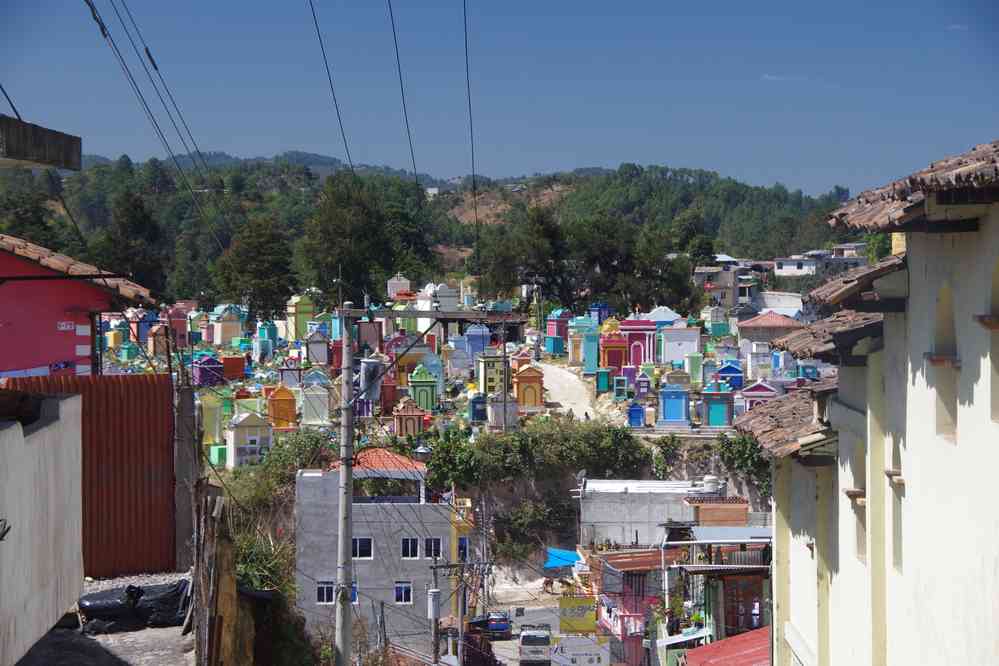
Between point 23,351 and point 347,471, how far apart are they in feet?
11.2

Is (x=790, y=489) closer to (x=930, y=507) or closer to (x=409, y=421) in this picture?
(x=930, y=507)

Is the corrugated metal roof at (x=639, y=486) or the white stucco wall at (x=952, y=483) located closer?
the white stucco wall at (x=952, y=483)

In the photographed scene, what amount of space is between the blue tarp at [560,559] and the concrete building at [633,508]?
1.33 ft

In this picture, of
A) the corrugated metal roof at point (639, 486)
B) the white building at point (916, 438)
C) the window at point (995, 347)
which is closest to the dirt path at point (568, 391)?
the corrugated metal roof at point (639, 486)

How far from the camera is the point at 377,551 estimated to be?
76.2 feet

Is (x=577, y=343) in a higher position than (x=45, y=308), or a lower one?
lower

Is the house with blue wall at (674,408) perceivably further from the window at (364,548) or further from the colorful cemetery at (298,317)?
the colorful cemetery at (298,317)

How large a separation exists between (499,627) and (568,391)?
1283 centimetres

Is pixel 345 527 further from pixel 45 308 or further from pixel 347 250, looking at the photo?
pixel 347 250

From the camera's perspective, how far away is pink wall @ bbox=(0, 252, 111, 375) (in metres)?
12.1

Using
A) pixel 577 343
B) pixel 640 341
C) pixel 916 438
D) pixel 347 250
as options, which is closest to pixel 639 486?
pixel 640 341

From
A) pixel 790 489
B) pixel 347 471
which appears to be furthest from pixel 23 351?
pixel 790 489

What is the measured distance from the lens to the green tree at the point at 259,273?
52531mm

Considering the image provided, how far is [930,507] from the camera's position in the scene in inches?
250
